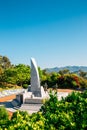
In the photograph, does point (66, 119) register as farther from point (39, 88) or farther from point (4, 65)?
point (4, 65)

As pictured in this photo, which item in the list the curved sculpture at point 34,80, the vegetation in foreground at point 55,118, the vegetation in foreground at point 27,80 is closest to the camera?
the vegetation in foreground at point 55,118

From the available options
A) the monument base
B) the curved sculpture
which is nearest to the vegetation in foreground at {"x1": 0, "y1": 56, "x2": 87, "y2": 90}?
→ the curved sculpture

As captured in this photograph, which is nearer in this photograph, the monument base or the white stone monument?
the monument base

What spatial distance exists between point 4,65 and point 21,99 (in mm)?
66856

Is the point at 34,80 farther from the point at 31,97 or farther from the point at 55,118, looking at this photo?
the point at 55,118

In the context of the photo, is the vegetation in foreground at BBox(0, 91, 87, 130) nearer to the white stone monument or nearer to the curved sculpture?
the white stone monument

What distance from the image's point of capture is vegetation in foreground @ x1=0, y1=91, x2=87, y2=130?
420 inches

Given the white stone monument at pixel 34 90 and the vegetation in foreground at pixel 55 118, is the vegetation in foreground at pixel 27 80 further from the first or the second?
the vegetation in foreground at pixel 55 118

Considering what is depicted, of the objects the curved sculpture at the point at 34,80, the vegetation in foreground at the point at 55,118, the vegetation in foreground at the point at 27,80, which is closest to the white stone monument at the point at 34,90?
the curved sculpture at the point at 34,80

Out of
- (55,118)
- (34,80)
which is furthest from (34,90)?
(55,118)

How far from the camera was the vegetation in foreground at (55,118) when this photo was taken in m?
10.7

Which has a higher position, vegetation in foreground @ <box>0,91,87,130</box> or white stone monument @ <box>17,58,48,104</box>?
white stone monument @ <box>17,58,48,104</box>

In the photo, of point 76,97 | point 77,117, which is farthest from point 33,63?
point 77,117

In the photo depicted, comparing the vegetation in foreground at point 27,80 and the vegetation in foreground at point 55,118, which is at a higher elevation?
the vegetation in foreground at point 27,80
